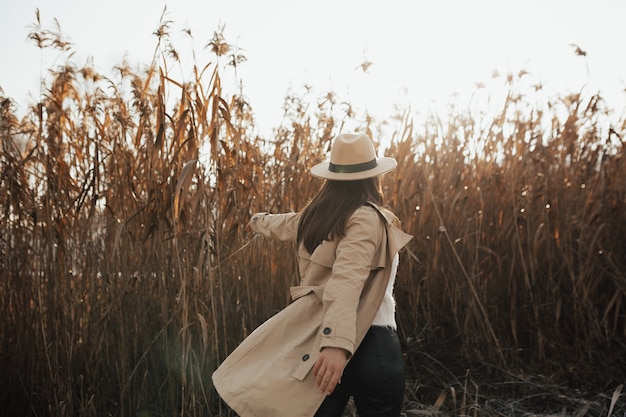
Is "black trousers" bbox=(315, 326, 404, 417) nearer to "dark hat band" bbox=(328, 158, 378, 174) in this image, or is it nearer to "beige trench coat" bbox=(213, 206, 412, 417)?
"beige trench coat" bbox=(213, 206, 412, 417)

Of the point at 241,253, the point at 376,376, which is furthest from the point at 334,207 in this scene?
the point at 241,253

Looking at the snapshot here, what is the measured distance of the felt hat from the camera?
76.4 inches

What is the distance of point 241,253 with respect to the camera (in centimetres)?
315

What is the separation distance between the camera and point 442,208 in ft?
12.4

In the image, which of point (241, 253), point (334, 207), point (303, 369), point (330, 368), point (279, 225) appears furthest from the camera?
point (241, 253)

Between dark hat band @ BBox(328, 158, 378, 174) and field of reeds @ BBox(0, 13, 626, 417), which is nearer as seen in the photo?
dark hat band @ BBox(328, 158, 378, 174)

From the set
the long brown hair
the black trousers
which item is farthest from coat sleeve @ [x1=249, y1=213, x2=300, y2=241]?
the black trousers

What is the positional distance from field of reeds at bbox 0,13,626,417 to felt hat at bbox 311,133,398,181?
711 mm

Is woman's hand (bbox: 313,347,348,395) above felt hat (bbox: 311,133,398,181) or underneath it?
underneath

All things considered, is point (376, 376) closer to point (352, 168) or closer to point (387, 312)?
point (387, 312)

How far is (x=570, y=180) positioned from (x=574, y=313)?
2.68 feet

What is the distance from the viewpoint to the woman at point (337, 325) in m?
1.76

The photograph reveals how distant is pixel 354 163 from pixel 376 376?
610 millimetres

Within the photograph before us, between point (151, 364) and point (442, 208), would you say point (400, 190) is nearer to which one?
point (442, 208)
